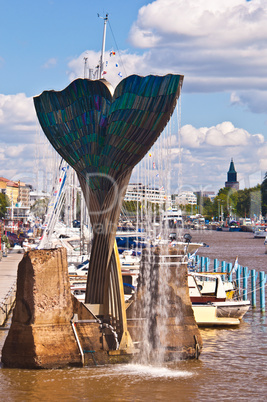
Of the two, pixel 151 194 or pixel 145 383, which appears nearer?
pixel 145 383

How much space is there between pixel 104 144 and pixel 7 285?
601 inches

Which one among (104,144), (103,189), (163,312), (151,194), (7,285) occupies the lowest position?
(7,285)

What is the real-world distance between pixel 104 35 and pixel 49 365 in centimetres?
2271

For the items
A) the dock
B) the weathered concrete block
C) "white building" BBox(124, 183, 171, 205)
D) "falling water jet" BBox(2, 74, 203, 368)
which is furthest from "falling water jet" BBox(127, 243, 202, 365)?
the dock

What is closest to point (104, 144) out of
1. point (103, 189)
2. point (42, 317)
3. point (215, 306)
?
point (103, 189)

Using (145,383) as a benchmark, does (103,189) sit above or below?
above

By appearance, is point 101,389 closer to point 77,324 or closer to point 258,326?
point 77,324

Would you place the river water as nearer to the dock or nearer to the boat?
the boat

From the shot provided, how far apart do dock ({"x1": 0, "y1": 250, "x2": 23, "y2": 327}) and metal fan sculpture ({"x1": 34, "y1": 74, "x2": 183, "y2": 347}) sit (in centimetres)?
670

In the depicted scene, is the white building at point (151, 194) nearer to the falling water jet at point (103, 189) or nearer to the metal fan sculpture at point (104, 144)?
the metal fan sculpture at point (104, 144)

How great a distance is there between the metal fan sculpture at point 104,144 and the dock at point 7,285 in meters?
6.70

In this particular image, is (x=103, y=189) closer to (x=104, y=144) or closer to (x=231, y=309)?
(x=104, y=144)

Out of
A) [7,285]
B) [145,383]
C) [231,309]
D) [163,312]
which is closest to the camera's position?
[145,383]

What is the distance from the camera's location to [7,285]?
2948 centimetres
